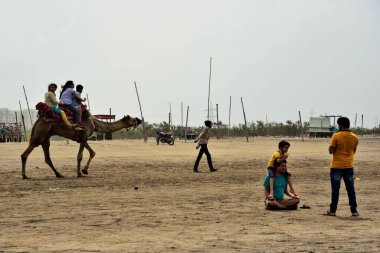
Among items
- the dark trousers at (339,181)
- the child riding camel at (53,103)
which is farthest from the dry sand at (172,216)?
the child riding camel at (53,103)

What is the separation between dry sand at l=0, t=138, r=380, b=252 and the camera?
7895mm

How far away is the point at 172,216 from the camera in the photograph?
1036 cm

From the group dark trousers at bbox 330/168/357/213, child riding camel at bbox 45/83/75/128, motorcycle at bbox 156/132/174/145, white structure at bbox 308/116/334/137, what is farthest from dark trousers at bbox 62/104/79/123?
white structure at bbox 308/116/334/137

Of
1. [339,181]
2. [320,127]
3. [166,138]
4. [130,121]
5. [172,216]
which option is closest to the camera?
[172,216]

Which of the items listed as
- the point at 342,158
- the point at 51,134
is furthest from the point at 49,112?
the point at 342,158

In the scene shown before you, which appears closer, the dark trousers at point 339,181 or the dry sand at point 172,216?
the dry sand at point 172,216

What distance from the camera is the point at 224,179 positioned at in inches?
714

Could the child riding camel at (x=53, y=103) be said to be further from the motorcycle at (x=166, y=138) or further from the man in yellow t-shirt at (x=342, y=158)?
the motorcycle at (x=166, y=138)

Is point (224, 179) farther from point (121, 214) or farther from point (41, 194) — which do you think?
point (121, 214)

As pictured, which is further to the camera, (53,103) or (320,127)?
(320,127)

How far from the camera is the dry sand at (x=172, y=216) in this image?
25.9 ft

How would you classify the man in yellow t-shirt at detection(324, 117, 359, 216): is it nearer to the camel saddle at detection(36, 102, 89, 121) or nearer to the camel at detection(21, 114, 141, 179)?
the camel saddle at detection(36, 102, 89, 121)

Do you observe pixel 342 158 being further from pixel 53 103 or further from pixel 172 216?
pixel 53 103

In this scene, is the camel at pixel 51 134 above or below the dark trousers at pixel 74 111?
below
